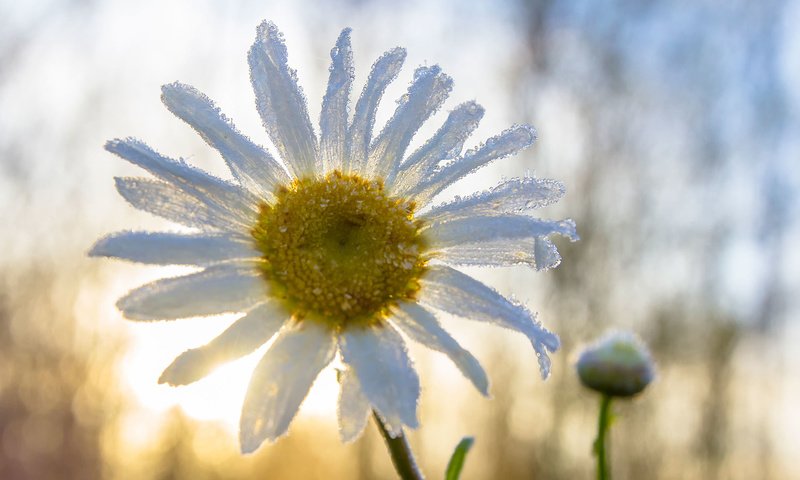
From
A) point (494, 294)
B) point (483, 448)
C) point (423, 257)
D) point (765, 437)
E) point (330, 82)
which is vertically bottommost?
point (494, 294)

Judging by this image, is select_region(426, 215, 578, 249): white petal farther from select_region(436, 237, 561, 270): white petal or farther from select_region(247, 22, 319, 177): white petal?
select_region(247, 22, 319, 177): white petal

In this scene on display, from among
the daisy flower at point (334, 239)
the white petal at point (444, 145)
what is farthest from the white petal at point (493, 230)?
the white petal at point (444, 145)

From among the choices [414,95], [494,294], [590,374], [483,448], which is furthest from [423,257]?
[483,448]

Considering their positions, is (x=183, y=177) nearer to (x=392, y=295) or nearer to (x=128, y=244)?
(x=128, y=244)

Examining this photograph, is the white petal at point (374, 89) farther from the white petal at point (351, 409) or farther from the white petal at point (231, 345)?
the white petal at point (351, 409)

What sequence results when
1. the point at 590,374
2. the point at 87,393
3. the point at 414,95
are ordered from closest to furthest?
the point at 414,95 < the point at 590,374 < the point at 87,393
